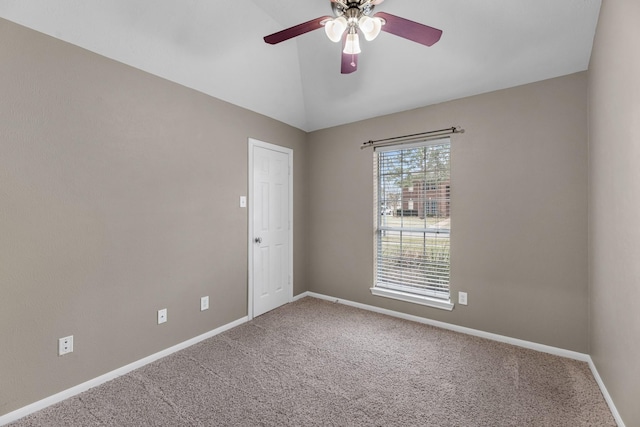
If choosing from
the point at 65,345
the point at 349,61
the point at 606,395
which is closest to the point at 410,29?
the point at 349,61

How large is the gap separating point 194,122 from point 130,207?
996mm

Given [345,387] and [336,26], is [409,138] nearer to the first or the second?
[336,26]

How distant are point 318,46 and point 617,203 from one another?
2.69m

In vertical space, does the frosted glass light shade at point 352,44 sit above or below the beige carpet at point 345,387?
above

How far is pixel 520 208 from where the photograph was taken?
104 inches

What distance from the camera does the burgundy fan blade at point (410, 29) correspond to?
1575 mm

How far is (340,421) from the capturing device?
174cm

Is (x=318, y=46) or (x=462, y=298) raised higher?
(x=318, y=46)

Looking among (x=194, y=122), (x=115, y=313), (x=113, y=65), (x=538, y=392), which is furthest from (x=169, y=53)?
(x=538, y=392)

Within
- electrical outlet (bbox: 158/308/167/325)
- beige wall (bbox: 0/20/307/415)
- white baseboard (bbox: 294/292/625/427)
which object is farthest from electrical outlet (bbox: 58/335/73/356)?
white baseboard (bbox: 294/292/625/427)

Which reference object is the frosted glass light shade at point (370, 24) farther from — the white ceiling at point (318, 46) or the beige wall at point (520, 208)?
the beige wall at point (520, 208)

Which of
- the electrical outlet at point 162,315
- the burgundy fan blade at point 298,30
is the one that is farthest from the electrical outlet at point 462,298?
the electrical outlet at point 162,315

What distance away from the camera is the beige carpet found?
5.81 ft

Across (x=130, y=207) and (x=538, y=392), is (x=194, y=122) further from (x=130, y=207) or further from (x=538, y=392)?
(x=538, y=392)
